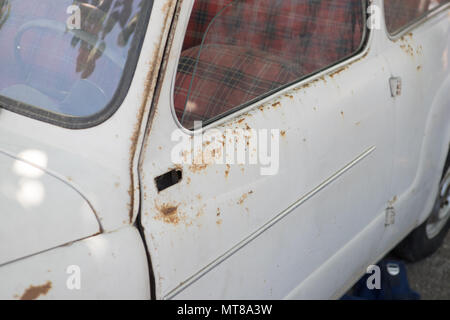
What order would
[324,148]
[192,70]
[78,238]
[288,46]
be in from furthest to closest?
1. [288,46]
2. [324,148]
3. [192,70]
4. [78,238]

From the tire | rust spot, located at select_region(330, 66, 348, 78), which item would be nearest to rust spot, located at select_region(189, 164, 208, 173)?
rust spot, located at select_region(330, 66, 348, 78)

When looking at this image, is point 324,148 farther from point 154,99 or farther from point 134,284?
point 134,284

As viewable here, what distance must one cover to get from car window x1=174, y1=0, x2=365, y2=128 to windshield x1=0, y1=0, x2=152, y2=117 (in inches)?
10.2

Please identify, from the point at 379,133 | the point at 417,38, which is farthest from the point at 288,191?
the point at 417,38

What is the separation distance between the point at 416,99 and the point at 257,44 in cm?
78

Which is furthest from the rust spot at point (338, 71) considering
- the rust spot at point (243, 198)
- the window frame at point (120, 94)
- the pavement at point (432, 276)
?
the pavement at point (432, 276)

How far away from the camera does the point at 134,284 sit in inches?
55.8

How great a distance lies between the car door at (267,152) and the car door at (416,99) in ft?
0.36

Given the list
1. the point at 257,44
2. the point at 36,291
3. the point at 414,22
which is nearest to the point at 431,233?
the point at 414,22

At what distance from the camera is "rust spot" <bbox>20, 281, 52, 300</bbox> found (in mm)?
1262

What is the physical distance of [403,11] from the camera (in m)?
2.40

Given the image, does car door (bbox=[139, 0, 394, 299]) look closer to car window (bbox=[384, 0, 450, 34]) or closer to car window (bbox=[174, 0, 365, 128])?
car window (bbox=[174, 0, 365, 128])

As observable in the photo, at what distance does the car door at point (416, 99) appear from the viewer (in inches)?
91.0

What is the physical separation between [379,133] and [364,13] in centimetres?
47
